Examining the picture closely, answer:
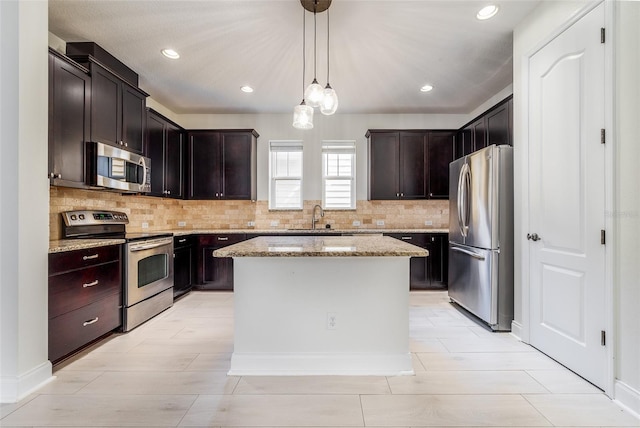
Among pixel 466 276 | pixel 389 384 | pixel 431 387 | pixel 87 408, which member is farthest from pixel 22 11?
pixel 466 276

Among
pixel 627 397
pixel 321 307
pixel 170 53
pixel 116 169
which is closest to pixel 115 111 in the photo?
pixel 116 169

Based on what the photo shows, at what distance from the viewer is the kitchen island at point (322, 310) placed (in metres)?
2.15

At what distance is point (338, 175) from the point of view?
4988 mm

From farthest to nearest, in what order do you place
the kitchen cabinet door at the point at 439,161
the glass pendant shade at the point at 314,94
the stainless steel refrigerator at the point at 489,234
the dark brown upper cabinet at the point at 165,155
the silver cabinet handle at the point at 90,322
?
the kitchen cabinet door at the point at 439,161
the dark brown upper cabinet at the point at 165,155
the stainless steel refrigerator at the point at 489,234
the silver cabinet handle at the point at 90,322
the glass pendant shade at the point at 314,94

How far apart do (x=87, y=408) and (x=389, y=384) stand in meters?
1.79

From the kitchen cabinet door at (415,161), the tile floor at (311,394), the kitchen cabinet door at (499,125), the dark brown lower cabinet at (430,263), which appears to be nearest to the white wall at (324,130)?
the kitchen cabinet door at (415,161)

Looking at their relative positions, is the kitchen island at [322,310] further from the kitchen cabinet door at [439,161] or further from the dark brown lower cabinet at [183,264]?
the kitchen cabinet door at [439,161]

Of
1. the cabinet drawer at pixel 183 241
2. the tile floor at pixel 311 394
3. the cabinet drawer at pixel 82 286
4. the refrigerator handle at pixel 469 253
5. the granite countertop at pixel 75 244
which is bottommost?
the tile floor at pixel 311 394

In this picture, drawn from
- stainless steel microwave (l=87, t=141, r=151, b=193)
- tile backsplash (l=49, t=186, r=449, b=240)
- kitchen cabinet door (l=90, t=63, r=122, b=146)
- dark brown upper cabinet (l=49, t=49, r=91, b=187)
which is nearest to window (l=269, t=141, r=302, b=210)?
tile backsplash (l=49, t=186, r=449, b=240)

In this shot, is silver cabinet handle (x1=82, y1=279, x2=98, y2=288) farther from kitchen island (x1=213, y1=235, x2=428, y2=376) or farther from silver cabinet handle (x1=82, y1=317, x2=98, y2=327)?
kitchen island (x1=213, y1=235, x2=428, y2=376)

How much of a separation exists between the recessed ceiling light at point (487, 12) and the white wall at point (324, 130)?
241 centimetres

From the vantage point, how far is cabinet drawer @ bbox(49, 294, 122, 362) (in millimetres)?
2160

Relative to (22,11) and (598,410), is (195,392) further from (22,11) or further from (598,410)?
(22,11)

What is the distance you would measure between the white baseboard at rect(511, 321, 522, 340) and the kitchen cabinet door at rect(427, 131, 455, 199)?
7.30 feet
